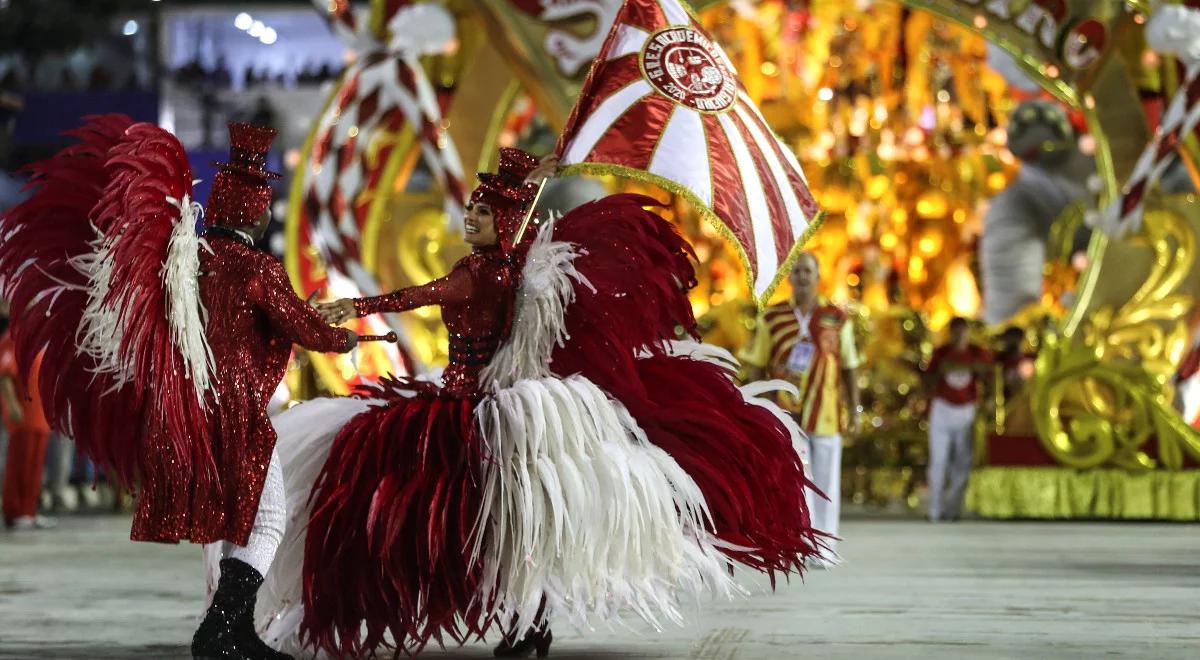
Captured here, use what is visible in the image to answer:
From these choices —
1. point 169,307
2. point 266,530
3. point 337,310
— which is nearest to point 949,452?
point 337,310

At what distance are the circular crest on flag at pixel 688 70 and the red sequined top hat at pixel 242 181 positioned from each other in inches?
60.9

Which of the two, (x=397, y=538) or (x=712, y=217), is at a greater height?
(x=712, y=217)

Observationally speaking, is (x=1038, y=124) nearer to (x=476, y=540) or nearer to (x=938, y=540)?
(x=938, y=540)

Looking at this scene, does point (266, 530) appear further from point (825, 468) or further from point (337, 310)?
point (825, 468)

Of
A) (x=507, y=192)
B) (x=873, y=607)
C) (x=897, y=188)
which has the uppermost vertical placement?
(x=897, y=188)

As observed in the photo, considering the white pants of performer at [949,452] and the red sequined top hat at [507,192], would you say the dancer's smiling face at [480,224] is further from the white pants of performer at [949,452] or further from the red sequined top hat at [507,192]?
the white pants of performer at [949,452]

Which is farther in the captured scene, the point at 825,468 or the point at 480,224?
the point at 825,468

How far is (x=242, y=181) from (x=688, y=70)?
178 cm

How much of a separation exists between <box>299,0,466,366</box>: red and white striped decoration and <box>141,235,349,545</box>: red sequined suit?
6663 mm

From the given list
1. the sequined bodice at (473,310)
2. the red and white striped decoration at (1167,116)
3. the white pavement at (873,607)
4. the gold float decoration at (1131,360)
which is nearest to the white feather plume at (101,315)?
the sequined bodice at (473,310)

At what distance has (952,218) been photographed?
496 inches

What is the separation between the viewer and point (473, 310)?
5023 mm

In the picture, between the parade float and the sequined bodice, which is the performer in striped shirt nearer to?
the parade float

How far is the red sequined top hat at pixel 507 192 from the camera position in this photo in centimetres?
510
